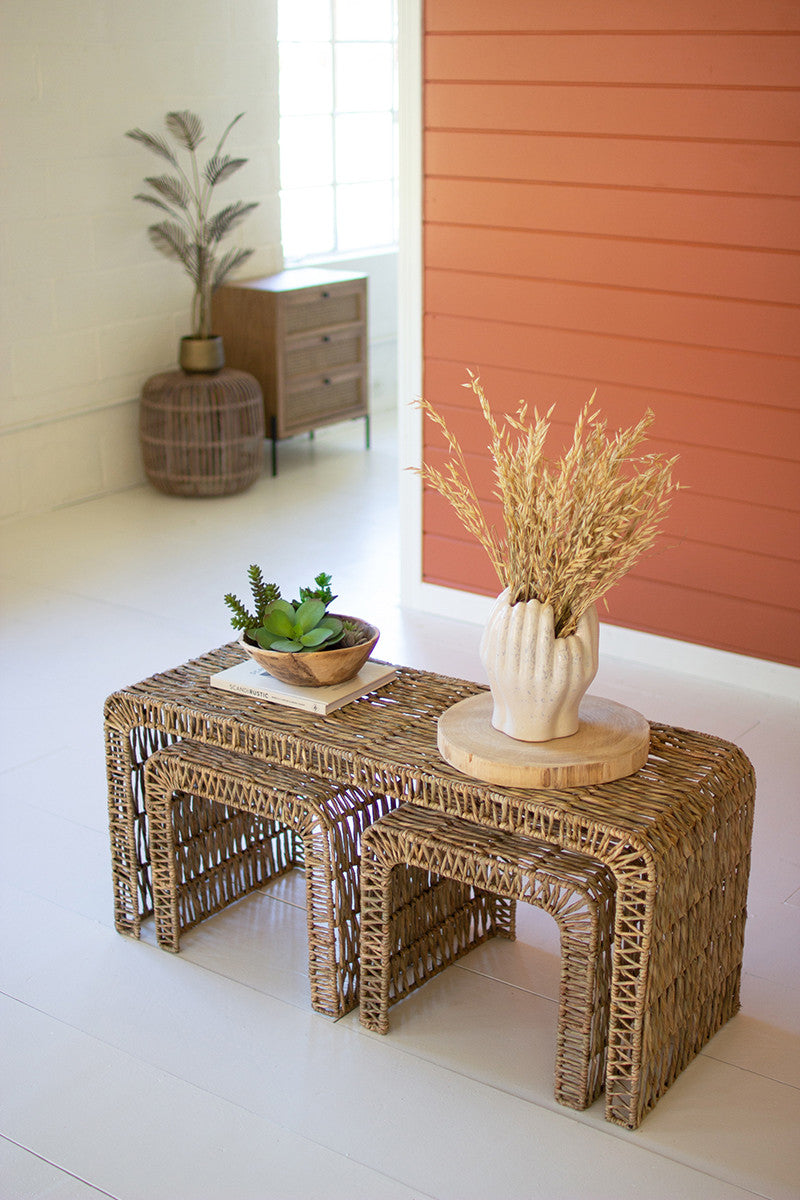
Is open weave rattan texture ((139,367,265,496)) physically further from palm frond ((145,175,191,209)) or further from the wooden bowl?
the wooden bowl

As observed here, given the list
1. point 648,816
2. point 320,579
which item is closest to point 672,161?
point 320,579

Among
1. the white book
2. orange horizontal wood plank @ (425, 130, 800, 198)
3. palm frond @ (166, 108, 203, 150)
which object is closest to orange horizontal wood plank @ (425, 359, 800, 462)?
orange horizontal wood plank @ (425, 130, 800, 198)

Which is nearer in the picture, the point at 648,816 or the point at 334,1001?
the point at 648,816

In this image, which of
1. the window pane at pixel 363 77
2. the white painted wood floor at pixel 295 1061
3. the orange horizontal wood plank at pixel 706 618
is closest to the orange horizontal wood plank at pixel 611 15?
the orange horizontal wood plank at pixel 706 618

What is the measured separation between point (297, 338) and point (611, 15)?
2.44m

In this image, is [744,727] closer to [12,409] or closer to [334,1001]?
[334,1001]

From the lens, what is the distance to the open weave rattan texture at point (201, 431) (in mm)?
5262

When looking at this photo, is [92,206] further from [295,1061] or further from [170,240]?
[295,1061]

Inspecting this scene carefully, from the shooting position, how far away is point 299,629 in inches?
91.0

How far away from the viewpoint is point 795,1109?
6.86 ft

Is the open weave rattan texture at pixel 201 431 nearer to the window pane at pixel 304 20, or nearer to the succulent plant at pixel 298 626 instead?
the window pane at pixel 304 20

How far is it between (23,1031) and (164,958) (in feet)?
0.96

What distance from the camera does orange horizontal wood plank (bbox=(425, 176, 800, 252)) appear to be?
11.0 feet

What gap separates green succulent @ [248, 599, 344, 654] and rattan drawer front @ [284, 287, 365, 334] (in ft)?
11.3
